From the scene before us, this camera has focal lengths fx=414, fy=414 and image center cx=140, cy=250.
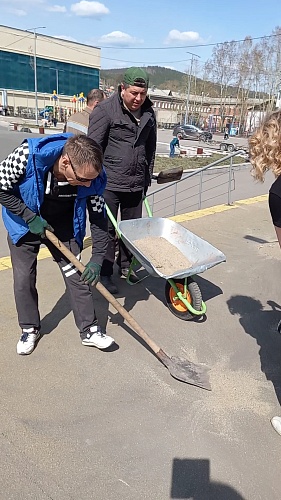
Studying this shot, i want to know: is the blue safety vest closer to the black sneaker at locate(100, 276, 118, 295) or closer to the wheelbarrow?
the wheelbarrow

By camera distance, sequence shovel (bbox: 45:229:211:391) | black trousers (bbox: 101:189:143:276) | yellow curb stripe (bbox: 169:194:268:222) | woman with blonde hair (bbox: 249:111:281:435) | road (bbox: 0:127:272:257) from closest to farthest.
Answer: woman with blonde hair (bbox: 249:111:281:435)
shovel (bbox: 45:229:211:391)
black trousers (bbox: 101:189:143:276)
yellow curb stripe (bbox: 169:194:268:222)
road (bbox: 0:127:272:257)

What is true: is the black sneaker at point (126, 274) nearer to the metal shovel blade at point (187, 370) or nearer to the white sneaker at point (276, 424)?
the metal shovel blade at point (187, 370)

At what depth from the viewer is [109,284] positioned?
3.88m

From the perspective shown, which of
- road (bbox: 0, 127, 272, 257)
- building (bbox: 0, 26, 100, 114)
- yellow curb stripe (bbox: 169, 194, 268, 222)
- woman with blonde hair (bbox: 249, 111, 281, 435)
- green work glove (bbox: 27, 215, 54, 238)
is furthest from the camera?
building (bbox: 0, 26, 100, 114)

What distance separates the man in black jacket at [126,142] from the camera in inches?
131

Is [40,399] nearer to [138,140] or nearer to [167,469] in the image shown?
[167,469]

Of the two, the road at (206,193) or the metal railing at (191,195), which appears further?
the road at (206,193)

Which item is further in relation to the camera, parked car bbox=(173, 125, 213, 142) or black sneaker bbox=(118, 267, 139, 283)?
parked car bbox=(173, 125, 213, 142)

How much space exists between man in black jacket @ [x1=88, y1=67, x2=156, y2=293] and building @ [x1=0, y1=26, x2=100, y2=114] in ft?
190

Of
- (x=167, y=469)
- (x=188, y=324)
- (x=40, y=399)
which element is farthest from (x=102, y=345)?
(x=167, y=469)

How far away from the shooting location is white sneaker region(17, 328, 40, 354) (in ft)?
9.31

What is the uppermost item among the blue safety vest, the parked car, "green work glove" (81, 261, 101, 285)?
the blue safety vest

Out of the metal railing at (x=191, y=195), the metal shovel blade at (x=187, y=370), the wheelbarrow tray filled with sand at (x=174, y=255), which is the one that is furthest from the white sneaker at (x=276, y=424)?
the metal railing at (x=191, y=195)

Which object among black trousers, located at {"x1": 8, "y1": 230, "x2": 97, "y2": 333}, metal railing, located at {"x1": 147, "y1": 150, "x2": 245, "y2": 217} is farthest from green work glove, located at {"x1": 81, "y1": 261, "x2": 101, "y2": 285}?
metal railing, located at {"x1": 147, "y1": 150, "x2": 245, "y2": 217}
